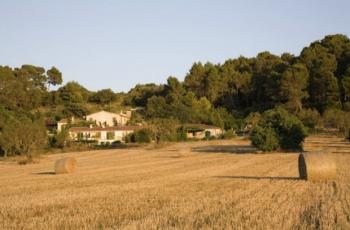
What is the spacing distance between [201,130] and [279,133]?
144 ft

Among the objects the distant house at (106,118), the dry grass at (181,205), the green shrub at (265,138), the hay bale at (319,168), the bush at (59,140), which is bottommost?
the dry grass at (181,205)

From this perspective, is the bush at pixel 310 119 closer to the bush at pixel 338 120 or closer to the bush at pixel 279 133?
the bush at pixel 338 120

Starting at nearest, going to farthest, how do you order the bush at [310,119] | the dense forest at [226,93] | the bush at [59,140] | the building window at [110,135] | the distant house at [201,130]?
the bush at [59,140] < the bush at [310,119] < the dense forest at [226,93] < the building window at [110,135] < the distant house at [201,130]

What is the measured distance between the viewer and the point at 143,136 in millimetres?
74312

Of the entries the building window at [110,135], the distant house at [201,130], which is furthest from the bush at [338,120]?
the building window at [110,135]

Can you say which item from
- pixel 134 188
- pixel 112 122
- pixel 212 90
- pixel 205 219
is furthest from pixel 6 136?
pixel 212 90

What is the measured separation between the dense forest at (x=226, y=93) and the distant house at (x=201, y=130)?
2.78 meters

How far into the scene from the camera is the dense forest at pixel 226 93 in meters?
82.8

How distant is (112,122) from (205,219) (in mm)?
92071

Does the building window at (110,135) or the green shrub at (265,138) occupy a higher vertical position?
the building window at (110,135)

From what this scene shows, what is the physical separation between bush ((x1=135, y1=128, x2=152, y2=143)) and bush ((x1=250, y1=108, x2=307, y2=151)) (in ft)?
94.0

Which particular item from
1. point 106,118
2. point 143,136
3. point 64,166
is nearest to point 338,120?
point 143,136

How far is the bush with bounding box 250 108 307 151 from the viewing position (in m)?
45.4

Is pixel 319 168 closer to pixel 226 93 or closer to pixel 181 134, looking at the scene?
pixel 181 134
